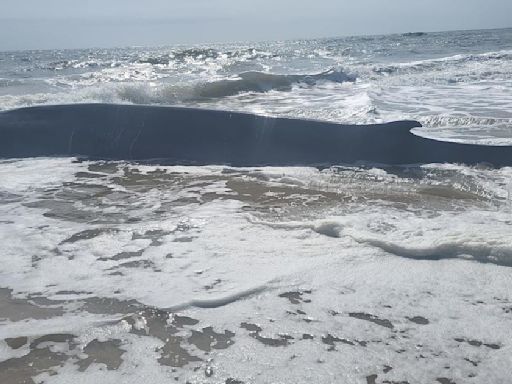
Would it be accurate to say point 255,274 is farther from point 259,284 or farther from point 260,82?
point 260,82

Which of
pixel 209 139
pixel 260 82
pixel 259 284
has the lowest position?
pixel 259 284

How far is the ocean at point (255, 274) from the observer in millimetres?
2355

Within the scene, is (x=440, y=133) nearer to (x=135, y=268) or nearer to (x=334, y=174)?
(x=334, y=174)

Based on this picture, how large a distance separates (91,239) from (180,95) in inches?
398

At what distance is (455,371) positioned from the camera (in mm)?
2273

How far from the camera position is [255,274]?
3178mm

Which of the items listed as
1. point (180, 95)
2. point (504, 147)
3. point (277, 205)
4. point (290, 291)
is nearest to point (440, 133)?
point (504, 147)

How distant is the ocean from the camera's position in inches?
92.7

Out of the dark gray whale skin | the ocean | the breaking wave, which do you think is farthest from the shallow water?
the breaking wave

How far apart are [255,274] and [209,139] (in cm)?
379

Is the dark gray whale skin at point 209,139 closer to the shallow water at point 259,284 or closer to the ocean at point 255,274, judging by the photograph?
the ocean at point 255,274

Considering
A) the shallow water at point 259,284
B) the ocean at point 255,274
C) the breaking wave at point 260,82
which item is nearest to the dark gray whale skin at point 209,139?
the ocean at point 255,274

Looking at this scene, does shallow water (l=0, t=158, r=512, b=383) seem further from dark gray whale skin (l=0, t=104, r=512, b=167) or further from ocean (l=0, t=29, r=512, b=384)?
dark gray whale skin (l=0, t=104, r=512, b=167)

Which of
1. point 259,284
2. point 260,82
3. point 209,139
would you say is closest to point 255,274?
point 259,284
